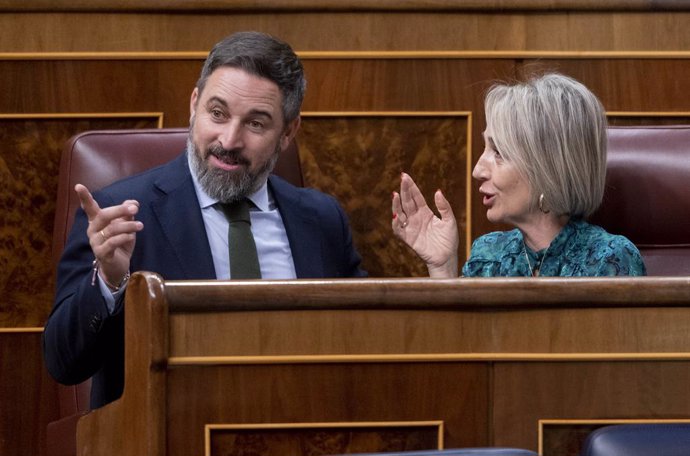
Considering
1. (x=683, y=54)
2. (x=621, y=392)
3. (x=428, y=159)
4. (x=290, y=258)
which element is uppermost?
(x=683, y=54)

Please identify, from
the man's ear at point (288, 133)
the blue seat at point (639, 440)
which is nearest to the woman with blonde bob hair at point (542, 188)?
the man's ear at point (288, 133)

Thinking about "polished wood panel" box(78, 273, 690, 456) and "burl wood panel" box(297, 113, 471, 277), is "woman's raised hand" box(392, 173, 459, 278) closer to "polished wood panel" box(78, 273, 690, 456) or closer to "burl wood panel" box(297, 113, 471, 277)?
"burl wood panel" box(297, 113, 471, 277)

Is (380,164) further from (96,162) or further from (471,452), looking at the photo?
(471,452)

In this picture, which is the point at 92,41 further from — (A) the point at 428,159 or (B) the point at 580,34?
(B) the point at 580,34

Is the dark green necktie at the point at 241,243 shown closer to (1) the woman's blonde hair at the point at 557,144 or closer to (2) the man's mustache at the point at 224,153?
(2) the man's mustache at the point at 224,153

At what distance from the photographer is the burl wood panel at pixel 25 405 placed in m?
1.42

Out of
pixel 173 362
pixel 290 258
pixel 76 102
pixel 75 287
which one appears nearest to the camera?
pixel 173 362

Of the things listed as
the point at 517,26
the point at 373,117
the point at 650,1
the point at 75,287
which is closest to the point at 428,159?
the point at 373,117

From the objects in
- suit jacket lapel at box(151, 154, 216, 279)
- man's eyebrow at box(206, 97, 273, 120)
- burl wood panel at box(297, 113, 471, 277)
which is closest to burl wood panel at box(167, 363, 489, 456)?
suit jacket lapel at box(151, 154, 216, 279)

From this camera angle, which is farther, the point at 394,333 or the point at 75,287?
the point at 75,287

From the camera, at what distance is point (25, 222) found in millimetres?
1403

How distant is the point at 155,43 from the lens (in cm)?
145

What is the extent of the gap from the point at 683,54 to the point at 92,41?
664mm

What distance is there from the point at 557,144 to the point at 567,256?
0.10 meters
